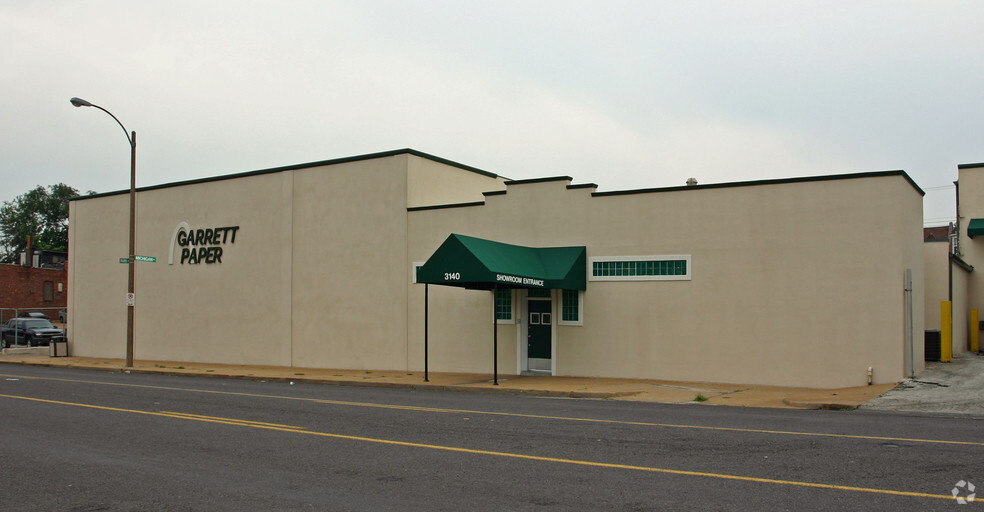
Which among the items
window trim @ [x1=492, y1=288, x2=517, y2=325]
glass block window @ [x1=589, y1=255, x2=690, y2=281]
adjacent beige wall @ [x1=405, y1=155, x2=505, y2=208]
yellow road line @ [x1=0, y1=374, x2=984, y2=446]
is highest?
adjacent beige wall @ [x1=405, y1=155, x2=505, y2=208]

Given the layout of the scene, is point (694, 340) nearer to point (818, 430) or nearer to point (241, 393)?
point (818, 430)

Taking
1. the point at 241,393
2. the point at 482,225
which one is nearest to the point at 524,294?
the point at 482,225

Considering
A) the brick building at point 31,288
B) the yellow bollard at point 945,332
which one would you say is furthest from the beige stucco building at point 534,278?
the brick building at point 31,288

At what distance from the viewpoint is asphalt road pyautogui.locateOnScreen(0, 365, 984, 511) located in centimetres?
761

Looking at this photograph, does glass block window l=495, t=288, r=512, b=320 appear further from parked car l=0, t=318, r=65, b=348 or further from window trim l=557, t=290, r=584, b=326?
parked car l=0, t=318, r=65, b=348

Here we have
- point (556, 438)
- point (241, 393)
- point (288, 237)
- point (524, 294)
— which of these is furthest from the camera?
point (288, 237)

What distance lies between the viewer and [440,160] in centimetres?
2659

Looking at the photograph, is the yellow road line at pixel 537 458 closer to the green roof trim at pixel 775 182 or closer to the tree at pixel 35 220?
the green roof trim at pixel 775 182

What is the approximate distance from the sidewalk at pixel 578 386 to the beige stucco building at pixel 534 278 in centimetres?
73

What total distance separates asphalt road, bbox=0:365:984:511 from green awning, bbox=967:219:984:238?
17017 millimetres

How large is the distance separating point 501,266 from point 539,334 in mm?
3896

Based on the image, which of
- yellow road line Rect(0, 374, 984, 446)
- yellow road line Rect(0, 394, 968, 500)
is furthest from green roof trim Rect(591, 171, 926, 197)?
yellow road line Rect(0, 394, 968, 500)

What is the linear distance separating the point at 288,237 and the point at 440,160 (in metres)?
6.36

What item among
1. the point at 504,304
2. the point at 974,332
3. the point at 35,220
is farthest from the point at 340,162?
the point at 35,220
